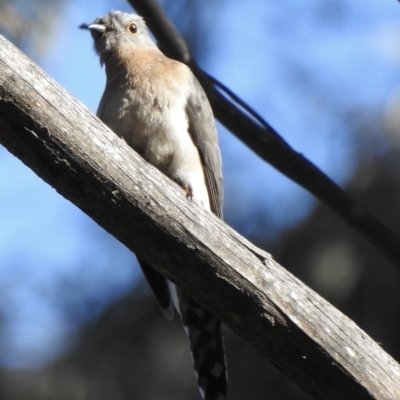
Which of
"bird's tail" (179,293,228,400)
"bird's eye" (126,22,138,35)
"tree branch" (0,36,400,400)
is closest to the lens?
"tree branch" (0,36,400,400)

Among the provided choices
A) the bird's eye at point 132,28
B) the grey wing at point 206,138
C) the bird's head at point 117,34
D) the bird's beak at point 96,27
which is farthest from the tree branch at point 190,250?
the bird's eye at point 132,28

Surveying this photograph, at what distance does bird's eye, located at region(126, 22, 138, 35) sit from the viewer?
6.54 metres

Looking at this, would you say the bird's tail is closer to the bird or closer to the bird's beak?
the bird

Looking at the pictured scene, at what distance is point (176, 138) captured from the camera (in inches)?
210

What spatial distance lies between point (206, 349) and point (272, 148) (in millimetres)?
1446

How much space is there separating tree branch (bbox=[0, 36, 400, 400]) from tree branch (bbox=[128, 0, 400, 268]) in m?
1.14

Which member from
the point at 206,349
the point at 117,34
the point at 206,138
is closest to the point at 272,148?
the point at 206,138

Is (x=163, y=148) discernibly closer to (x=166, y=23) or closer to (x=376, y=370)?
(x=166, y=23)

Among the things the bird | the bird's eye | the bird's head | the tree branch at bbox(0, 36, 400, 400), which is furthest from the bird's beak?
the tree branch at bbox(0, 36, 400, 400)

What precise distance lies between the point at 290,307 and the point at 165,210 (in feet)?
2.62

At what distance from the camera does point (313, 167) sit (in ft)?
16.7

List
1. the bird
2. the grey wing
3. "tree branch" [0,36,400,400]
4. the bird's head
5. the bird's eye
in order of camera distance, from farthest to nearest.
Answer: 1. the bird's eye
2. the bird's head
3. the grey wing
4. the bird
5. "tree branch" [0,36,400,400]

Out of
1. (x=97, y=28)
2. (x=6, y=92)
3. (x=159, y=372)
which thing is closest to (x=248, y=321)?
(x=6, y=92)

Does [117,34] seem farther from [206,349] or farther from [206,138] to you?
[206,349]
